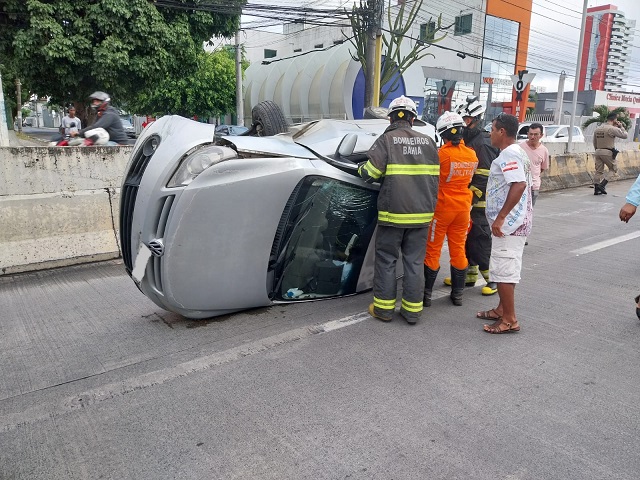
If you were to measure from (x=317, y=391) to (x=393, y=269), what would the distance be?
138 centimetres

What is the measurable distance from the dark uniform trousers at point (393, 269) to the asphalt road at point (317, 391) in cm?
16

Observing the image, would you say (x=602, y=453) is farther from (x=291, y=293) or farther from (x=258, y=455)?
(x=291, y=293)

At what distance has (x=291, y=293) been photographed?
406cm

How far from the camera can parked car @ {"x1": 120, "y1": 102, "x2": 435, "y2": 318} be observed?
10.6 ft

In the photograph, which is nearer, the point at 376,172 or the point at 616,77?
the point at 376,172

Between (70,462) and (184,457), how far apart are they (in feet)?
1.70

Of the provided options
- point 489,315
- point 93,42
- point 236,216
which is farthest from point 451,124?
point 93,42

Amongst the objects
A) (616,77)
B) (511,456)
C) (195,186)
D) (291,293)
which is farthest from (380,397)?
(616,77)

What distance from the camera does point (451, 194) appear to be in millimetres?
4145

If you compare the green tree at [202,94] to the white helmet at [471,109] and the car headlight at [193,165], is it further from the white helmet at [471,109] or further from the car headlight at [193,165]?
the car headlight at [193,165]

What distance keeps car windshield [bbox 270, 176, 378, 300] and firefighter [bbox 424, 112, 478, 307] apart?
56cm

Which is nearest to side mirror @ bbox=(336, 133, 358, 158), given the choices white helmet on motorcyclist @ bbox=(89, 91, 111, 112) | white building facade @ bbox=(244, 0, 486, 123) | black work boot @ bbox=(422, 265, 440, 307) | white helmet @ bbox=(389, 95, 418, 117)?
white helmet @ bbox=(389, 95, 418, 117)

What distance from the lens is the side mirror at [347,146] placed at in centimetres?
395

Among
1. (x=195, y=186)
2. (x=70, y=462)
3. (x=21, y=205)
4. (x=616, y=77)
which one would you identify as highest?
(x=616, y=77)
